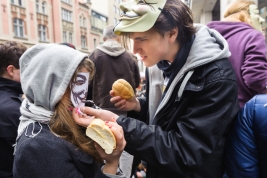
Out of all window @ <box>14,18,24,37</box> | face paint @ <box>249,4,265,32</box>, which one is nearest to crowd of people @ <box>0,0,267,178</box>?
face paint @ <box>249,4,265,32</box>

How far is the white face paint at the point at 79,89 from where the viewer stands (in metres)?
1.39

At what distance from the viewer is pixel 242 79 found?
196 centimetres

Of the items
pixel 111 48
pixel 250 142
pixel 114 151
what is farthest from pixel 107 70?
pixel 250 142

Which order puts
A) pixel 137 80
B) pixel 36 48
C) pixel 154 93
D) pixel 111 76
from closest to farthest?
pixel 36 48
pixel 154 93
pixel 111 76
pixel 137 80

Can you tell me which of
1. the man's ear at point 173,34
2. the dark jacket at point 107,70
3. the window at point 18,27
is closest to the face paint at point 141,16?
the man's ear at point 173,34

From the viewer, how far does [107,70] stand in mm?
3213

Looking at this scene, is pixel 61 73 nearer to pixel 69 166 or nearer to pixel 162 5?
pixel 69 166

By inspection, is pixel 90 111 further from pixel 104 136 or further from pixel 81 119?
pixel 104 136

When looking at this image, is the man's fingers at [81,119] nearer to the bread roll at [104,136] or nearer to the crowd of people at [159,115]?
the crowd of people at [159,115]

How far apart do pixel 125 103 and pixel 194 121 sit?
69 centimetres

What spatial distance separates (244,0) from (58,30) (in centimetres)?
2419

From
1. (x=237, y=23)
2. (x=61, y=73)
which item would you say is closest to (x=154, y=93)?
(x=61, y=73)

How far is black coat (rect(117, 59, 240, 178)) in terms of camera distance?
122cm

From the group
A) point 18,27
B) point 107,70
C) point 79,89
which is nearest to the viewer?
point 79,89
